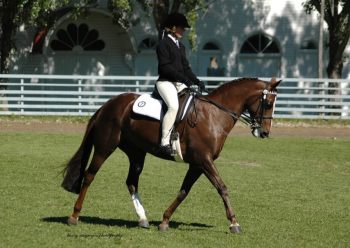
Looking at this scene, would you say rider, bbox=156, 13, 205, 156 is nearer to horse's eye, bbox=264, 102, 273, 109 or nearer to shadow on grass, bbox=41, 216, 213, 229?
horse's eye, bbox=264, 102, 273, 109

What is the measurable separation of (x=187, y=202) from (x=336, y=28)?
21.5 m

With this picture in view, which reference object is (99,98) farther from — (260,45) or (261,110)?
(261,110)

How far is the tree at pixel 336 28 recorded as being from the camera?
33344 mm

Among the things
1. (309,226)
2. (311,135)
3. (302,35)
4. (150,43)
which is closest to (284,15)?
(302,35)

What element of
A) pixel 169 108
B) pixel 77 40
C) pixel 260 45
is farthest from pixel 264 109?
pixel 77 40

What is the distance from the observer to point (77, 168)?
1169 centimetres

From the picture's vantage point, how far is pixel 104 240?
1006 cm

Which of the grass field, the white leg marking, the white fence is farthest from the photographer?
the white fence

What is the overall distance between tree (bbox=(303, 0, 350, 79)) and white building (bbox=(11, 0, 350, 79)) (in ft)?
6.96

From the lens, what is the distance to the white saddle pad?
1116 cm

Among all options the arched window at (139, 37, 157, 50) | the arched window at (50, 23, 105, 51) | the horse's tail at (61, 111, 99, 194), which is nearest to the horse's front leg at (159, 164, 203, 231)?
the horse's tail at (61, 111, 99, 194)

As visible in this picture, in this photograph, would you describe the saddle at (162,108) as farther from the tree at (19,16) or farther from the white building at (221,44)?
the white building at (221,44)

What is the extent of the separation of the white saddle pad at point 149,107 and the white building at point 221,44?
25493 mm

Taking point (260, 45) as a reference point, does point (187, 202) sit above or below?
below
